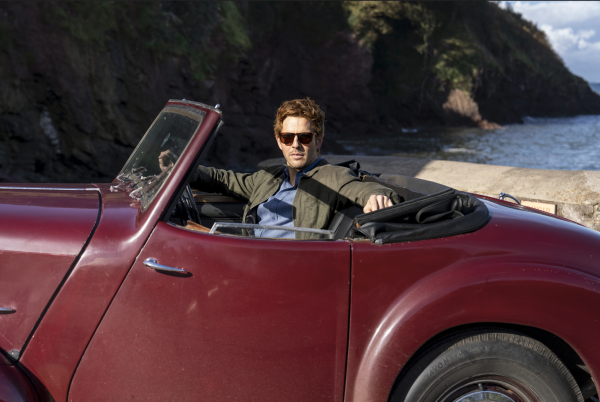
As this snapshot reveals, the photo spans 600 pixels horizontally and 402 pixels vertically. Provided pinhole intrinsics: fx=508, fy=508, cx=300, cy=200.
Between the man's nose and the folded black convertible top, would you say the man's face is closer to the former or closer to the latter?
the man's nose

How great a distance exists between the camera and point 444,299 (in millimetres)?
1802

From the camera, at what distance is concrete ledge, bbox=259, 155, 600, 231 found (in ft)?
15.0

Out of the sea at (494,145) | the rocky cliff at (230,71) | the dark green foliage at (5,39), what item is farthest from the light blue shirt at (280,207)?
the sea at (494,145)

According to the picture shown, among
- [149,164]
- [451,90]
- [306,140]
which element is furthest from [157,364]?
[451,90]

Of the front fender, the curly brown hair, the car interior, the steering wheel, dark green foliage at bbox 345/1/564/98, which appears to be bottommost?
the front fender

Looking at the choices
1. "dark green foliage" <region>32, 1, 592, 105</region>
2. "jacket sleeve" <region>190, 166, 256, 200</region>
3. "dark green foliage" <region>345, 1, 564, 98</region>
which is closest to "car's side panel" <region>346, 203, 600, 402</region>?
"jacket sleeve" <region>190, 166, 256, 200</region>

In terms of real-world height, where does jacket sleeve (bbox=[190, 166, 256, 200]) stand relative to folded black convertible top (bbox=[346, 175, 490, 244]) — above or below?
below

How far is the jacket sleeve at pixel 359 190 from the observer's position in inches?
87.7

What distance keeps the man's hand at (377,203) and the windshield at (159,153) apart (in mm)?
768

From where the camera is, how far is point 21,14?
1119 cm

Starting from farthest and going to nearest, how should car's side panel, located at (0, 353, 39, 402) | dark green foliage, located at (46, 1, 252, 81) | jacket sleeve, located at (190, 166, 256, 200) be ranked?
1. dark green foliage, located at (46, 1, 252, 81)
2. jacket sleeve, located at (190, 166, 256, 200)
3. car's side panel, located at (0, 353, 39, 402)

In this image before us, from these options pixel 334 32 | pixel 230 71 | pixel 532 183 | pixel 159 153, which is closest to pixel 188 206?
pixel 159 153

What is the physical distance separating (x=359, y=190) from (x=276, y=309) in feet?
2.49

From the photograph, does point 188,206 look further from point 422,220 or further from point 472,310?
point 472,310
